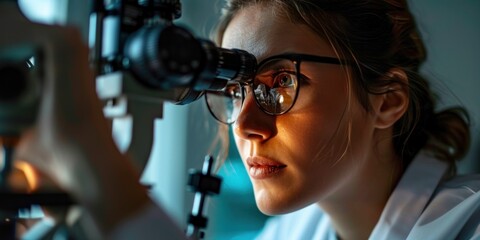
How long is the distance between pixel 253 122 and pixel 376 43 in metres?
0.31

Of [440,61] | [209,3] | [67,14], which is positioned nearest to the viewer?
[67,14]

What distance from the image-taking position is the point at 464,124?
4.16 feet

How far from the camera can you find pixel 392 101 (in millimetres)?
1080

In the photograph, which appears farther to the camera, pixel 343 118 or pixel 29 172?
pixel 343 118

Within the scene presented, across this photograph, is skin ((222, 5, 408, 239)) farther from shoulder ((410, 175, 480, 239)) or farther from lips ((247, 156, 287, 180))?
shoulder ((410, 175, 480, 239))

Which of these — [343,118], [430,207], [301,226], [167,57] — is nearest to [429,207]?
[430,207]

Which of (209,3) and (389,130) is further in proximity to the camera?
(209,3)

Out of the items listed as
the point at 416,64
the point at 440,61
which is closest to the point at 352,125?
the point at 416,64

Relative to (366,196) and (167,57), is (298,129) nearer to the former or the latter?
(366,196)

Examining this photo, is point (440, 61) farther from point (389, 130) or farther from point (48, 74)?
point (48, 74)

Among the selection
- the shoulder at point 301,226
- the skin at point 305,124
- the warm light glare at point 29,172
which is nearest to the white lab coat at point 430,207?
the skin at point 305,124

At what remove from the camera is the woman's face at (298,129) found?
0.96 metres

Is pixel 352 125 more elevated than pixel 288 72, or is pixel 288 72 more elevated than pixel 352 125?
pixel 288 72

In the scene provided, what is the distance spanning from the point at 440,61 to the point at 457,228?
1.24m
